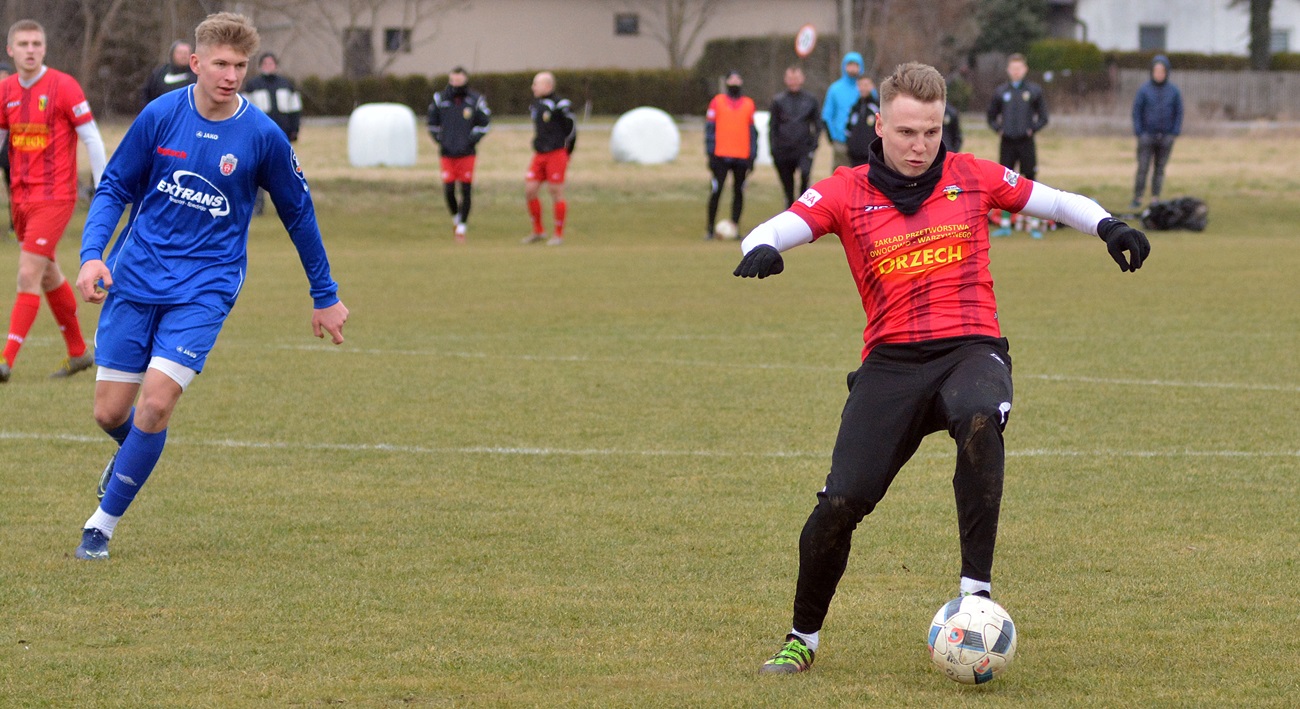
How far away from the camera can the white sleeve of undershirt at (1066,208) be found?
4.68 m

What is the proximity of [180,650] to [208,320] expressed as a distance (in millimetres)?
1565

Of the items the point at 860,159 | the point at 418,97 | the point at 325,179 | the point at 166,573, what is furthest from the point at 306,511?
the point at 418,97

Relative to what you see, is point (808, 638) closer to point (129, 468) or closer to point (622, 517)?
point (622, 517)

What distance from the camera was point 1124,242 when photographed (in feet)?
14.8

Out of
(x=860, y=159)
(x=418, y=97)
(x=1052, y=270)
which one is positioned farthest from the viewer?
(x=418, y=97)

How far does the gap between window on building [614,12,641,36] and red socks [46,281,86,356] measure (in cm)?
4782

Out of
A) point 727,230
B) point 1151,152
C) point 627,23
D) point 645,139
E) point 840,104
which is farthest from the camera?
point 627,23

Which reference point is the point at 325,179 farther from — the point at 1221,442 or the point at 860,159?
the point at 1221,442

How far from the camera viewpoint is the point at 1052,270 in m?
17.5

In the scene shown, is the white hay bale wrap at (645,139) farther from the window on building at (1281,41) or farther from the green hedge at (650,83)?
the window on building at (1281,41)

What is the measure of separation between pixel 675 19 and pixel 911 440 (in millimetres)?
51607

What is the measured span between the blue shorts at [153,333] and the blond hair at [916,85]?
9.07 ft

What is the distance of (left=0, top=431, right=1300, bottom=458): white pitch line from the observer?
25.9 feet

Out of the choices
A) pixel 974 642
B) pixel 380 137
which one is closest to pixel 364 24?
pixel 380 137
